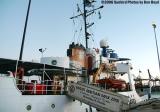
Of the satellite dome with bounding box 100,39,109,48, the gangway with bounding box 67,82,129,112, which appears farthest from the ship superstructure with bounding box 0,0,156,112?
the satellite dome with bounding box 100,39,109,48


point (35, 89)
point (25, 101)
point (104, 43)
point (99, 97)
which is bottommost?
point (25, 101)

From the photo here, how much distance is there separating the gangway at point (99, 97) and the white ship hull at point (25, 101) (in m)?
0.87

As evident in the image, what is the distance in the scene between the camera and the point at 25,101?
47.2 ft

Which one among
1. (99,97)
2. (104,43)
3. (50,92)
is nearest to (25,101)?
(50,92)

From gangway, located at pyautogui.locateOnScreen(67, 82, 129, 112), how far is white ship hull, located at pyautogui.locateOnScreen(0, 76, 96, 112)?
867 mm

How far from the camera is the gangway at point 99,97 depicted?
1494 centimetres

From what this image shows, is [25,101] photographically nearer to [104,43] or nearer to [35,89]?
[35,89]

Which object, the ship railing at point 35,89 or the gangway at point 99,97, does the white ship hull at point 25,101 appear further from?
the gangway at point 99,97

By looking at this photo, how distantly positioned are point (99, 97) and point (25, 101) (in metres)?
4.68

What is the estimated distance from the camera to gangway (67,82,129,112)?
14938 mm

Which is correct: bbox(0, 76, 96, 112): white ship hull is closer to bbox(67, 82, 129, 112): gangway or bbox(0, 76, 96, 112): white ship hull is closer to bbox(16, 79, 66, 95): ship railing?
bbox(16, 79, 66, 95): ship railing

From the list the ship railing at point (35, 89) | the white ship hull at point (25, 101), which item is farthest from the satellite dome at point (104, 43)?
the white ship hull at point (25, 101)

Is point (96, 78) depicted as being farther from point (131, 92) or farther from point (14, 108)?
point (14, 108)

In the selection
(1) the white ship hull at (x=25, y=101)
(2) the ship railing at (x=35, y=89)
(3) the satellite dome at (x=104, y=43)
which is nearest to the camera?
(1) the white ship hull at (x=25, y=101)
